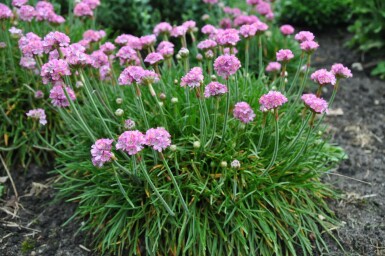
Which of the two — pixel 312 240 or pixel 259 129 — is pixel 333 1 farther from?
pixel 312 240

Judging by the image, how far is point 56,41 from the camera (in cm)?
278

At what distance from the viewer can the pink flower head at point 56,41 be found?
274 centimetres

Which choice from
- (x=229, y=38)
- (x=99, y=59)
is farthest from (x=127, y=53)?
(x=229, y=38)

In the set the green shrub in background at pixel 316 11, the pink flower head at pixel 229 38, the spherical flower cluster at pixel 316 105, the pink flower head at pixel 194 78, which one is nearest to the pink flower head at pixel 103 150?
the pink flower head at pixel 194 78

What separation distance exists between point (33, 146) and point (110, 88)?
75 centimetres

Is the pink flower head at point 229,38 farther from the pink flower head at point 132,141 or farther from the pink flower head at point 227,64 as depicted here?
the pink flower head at point 132,141

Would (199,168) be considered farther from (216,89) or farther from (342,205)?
(342,205)

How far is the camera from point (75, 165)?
3.24 m

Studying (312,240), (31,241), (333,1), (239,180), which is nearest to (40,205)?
(31,241)

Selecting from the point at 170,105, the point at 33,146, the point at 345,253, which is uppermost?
the point at 170,105

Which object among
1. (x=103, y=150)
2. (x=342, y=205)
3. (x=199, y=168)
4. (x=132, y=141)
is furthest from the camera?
(x=342, y=205)

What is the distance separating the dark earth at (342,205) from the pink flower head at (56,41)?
1238 mm

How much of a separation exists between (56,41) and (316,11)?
4.15m

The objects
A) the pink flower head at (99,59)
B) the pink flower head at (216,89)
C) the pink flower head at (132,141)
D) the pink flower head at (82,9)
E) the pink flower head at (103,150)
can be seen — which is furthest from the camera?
the pink flower head at (82,9)
